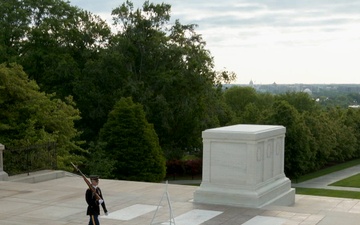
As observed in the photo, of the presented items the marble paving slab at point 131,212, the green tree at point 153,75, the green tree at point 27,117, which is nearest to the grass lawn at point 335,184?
the green tree at point 153,75

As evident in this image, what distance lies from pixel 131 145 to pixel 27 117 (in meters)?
9.62

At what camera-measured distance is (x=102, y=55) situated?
40125mm

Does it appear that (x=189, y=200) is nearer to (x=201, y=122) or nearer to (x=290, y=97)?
(x=201, y=122)

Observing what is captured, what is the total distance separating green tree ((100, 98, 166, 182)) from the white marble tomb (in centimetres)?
2089

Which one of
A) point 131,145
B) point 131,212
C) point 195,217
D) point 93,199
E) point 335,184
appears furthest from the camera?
point 335,184

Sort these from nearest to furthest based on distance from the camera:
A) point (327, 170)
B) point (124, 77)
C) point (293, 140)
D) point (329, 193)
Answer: point (329, 193), point (124, 77), point (293, 140), point (327, 170)

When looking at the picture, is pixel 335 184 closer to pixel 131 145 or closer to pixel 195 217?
pixel 131 145

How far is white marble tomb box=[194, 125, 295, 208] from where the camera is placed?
1422 centimetres

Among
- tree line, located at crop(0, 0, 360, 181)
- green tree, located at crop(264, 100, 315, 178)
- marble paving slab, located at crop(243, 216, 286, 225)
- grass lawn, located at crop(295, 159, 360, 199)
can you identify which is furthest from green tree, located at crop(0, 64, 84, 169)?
green tree, located at crop(264, 100, 315, 178)

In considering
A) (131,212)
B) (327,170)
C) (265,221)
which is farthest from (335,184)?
(131,212)

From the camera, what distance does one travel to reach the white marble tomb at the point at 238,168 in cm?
1422

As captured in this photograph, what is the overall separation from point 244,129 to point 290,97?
8032 cm

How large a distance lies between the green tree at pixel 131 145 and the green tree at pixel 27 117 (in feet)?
21.0

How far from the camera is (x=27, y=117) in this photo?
2789 centimetres
